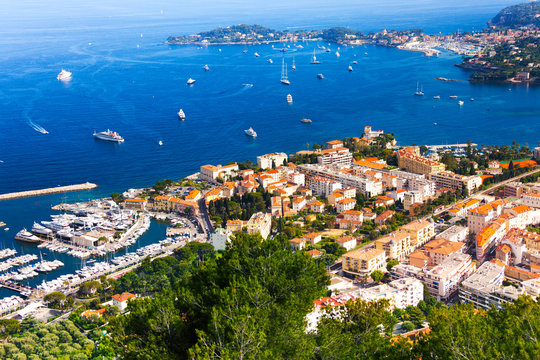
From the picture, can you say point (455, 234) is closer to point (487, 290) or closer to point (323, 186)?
point (487, 290)

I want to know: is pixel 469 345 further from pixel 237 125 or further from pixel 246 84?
pixel 246 84

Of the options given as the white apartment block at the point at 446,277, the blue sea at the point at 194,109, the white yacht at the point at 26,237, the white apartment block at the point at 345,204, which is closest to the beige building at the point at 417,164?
the white apartment block at the point at 345,204

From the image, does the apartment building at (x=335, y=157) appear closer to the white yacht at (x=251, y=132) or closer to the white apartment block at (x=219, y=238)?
the white yacht at (x=251, y=132)

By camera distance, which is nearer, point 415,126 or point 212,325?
point 212,325

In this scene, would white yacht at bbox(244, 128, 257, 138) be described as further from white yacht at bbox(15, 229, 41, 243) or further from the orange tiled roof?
the orange tiled roof

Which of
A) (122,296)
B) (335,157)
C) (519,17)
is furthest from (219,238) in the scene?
(519,17)

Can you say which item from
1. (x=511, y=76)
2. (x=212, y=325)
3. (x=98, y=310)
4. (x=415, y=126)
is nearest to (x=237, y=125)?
(x=415, y=126)

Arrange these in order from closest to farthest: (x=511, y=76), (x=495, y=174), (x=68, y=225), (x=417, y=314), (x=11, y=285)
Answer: (x=417, y=314) → (x=11, y=285) → (x=68, y=225) → (x=495, y=174) → (x=511, y=76)
